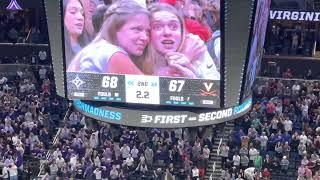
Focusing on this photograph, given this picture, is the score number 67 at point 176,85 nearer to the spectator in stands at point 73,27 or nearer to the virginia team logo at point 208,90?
the virginia team logo at point 208,90

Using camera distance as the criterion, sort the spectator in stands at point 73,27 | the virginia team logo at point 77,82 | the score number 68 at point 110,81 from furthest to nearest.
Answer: the virginia team logo at point 77,82 → the score number 68 at point 110,81 → the spectator in stands at point 73,27

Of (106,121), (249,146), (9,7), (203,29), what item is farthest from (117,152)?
(9,7)

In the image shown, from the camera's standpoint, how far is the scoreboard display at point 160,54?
32.3 m

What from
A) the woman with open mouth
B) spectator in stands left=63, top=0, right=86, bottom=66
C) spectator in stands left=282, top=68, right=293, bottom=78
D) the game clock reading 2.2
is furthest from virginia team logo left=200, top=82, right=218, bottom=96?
spectator in stands left=282, top=68, right=293, bottom=78

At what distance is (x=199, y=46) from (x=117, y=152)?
6317 millimetres

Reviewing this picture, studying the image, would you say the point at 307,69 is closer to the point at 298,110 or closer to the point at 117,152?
the point at 298,110

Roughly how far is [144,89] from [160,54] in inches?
53.8

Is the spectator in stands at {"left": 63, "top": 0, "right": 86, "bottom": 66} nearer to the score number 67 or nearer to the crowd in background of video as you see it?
the crowd in background of video

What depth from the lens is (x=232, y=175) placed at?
36.2 metres

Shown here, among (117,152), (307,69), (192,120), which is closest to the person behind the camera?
(192,120)

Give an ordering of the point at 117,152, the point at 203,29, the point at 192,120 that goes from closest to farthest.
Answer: the point at 203,29 → the point at 192,120 → the point at 117,152

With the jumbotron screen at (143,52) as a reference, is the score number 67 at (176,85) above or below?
below

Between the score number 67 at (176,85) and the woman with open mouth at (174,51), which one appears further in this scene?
the score number 67 at (176,85)

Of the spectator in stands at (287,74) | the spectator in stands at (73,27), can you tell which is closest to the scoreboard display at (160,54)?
the spectator in stands at (73,27)
